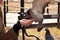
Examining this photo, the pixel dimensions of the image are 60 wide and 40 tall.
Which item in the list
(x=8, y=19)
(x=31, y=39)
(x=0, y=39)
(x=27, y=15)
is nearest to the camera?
(x=27, y=15)

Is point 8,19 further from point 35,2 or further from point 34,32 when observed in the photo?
point 35,2

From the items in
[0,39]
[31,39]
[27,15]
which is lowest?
[31,39]

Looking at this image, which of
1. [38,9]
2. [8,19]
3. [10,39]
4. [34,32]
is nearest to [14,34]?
[10,39]

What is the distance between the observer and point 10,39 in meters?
0.96

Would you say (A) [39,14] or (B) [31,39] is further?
(B) [31,39]

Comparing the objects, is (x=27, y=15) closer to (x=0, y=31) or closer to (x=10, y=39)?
(x=10, y=39)

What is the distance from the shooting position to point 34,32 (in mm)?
2107

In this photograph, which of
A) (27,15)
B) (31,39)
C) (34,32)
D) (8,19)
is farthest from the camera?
(8,19)

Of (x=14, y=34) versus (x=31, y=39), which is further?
(x=31, y=39)

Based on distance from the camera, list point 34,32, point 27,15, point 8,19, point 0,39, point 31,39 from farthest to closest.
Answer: point 8,19
point 34,32
point 31,39
point 0,39
point 27,15

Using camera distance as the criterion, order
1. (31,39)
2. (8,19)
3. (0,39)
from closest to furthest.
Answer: (0,39), (31,39), (8,19)

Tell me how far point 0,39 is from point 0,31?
96mm

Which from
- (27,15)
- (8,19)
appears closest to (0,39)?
(27,15)

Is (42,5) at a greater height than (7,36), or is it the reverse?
(42,5)
